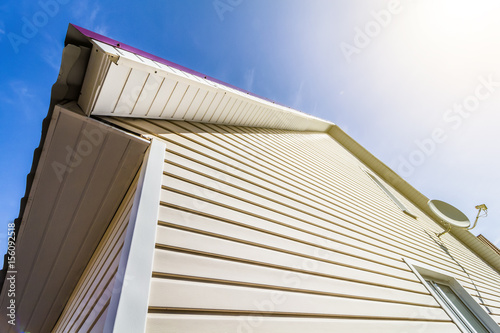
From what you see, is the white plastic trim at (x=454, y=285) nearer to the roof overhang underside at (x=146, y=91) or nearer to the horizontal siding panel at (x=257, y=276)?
the horizontal siding panel at (x=257, y=276)

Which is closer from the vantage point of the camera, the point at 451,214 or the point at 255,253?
the point at 255,253

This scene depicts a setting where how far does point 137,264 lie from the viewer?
97 centimetres

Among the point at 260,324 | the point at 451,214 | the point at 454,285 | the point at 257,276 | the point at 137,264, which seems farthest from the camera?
the point at 451,214

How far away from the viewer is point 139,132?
1.70 m

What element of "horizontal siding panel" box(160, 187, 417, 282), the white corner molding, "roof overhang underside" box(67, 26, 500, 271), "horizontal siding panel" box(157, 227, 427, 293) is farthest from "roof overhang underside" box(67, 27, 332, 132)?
"horizontal siding panel" box(157, 227, 427, 293)

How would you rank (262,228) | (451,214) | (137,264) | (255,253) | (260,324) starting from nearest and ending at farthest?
(137,264) → (260,324) → (255,253) → (262,228) → (451,214)

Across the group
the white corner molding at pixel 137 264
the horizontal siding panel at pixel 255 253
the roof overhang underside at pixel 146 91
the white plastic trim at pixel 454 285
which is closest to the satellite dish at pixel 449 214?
the white plastic trim at pixel 454 285

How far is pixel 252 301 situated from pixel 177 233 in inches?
21.5

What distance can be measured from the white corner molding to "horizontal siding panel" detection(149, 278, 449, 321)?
0.08 metres

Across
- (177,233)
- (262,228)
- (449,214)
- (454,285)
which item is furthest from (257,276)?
(449,214)

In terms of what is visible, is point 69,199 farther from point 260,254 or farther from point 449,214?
point 449,214

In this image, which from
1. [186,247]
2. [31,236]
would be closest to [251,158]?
[186,247]

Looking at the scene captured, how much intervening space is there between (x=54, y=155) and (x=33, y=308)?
7.88 feet

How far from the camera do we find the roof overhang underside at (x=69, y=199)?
1.58m
